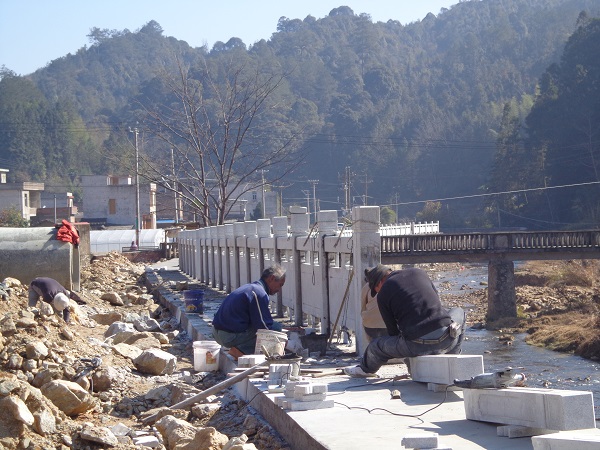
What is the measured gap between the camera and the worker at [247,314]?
10656mm

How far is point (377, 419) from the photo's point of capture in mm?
6898

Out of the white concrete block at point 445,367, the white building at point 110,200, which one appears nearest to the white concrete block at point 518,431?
the white concrete block at point 445,367

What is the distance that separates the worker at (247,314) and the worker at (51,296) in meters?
5.00

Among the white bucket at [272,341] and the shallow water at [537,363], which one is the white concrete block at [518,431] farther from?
the shallow water at [537,363]

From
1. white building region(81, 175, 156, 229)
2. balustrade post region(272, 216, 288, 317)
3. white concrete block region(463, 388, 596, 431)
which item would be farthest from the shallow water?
white building region(81, 175, 156, 229)

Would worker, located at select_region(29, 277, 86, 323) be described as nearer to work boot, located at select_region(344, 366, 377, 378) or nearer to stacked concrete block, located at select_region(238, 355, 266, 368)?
stacked concrete block, located at select_region(238, 355, 266, 368)

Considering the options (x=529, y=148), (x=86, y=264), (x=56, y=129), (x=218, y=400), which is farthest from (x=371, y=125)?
(x=218, y=400)

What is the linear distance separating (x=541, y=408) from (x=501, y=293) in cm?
3368

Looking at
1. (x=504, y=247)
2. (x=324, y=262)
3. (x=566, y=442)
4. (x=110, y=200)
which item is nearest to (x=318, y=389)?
(x=566, y=442)

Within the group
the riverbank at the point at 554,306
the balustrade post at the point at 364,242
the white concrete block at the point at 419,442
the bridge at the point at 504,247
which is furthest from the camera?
the bridge at the point at 504,247

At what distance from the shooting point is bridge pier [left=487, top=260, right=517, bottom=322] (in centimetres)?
3822

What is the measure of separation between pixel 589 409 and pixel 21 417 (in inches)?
176

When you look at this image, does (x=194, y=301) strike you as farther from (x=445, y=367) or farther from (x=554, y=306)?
(x=554, y=306)

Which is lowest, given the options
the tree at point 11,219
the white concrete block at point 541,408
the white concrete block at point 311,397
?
the white concrete block at point 311,397
